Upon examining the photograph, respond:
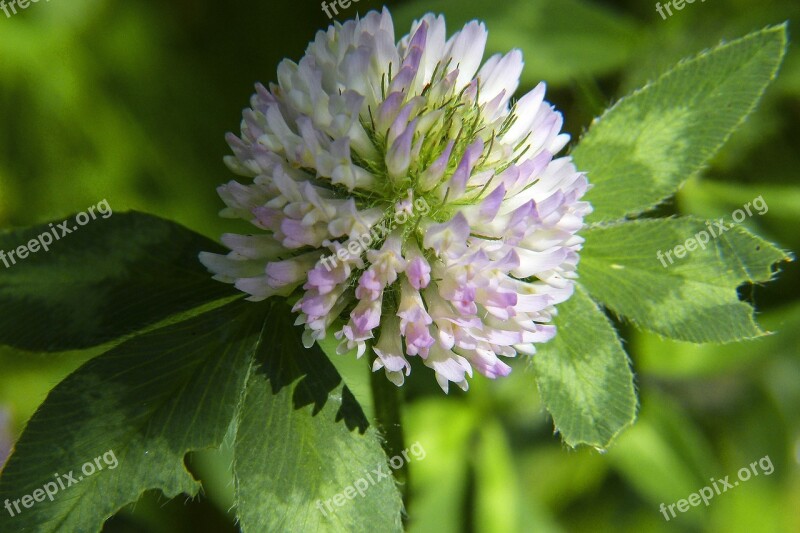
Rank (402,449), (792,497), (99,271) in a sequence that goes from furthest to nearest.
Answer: (792,497)
(402,449)
(99,271)

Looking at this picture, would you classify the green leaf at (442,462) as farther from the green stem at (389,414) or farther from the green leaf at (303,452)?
the green leaf at (303,452)

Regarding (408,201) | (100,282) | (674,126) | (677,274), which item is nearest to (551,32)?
(674,126)

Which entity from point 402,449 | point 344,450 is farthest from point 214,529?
point 344,450

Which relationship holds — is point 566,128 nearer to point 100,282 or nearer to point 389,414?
point 389,414

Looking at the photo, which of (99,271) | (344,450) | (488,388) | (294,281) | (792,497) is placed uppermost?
(99,271)

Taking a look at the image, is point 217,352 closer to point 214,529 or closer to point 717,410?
point 214,529

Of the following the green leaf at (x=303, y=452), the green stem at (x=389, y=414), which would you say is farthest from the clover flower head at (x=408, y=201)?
the green stem at (x=389, y=414)
